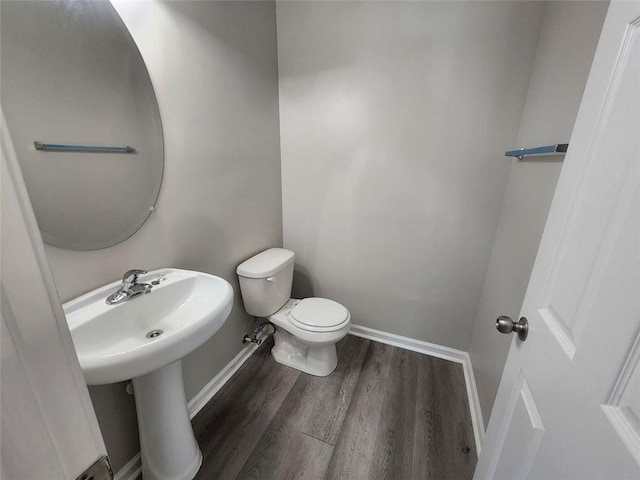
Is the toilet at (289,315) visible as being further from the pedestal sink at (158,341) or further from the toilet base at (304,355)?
the pedestal sink at (158,341)

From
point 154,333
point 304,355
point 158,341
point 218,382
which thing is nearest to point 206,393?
point 218,382

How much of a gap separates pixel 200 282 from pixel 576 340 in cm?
119

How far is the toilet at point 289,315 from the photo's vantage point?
5.19ft

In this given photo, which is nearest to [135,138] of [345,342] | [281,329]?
[281,329]

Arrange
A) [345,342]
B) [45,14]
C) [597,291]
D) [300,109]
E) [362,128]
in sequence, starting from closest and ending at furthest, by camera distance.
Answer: [597,291], [45,14], [362,128], [300,109], [345,342]

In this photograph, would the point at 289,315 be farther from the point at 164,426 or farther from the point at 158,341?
the point at 158,341

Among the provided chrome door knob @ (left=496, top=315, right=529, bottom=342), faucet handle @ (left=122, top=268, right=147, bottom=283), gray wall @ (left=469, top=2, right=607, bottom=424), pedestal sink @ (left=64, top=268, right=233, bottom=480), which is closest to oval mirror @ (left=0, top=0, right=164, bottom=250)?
faucet handle @ (left=122, top=268, right=147, bottom=283)

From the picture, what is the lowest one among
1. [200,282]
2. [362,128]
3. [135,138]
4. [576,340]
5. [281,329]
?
[281,329]

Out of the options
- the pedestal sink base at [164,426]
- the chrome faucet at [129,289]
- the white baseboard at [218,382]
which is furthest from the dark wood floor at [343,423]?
the chrome faucet at [129,289]

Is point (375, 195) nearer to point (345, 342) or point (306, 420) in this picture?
point (345, 342)

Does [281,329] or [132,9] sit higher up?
[132,9]

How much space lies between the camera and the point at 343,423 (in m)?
1.42

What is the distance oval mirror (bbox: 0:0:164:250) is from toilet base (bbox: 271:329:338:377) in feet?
3.89

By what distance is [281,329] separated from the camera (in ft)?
6.02
